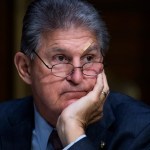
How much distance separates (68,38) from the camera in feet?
10.8

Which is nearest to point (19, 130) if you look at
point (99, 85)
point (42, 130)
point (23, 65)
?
point (42, 130)

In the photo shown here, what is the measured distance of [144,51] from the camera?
5887 millimetres

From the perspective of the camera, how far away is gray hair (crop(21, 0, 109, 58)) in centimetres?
331

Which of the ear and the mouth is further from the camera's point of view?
the ear

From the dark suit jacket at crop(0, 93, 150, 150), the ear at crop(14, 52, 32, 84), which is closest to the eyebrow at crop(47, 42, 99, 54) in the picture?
the ear at crop(14, 52, 32, 84)

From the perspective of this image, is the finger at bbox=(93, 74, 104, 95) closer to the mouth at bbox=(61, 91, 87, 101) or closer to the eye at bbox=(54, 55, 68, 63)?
the mouth at bbox=(61, 91, 87, 101)

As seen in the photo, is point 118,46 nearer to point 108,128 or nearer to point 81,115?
Answer: point 108,128

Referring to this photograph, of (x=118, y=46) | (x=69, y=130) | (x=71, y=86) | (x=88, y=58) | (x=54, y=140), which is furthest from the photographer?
(x=118, y=46)

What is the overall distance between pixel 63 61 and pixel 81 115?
0.96 ft

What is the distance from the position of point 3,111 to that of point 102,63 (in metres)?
0.75

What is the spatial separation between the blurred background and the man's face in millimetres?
2531

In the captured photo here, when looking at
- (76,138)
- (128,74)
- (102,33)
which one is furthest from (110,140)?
(128,74)

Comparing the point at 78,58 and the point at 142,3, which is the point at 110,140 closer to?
the point at 78,58

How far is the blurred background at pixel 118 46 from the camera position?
19.2ft
